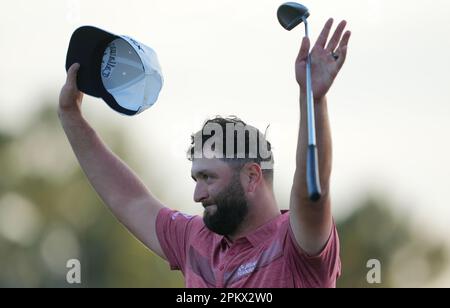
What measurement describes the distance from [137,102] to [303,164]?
5.48ft

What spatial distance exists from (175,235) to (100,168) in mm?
761

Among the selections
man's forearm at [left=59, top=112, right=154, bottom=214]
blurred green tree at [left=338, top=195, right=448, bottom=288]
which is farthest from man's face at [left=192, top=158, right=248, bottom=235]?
blurred green tree at [left=338, top=195, right=448, bottom=288]

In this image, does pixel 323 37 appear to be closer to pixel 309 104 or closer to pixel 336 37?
pixel 336 37

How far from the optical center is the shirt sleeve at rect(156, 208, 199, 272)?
10.7 meters

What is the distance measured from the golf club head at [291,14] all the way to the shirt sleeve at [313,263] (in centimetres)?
131

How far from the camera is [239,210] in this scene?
406 inches

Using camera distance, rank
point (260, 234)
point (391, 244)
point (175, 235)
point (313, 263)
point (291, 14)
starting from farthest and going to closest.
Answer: point (391, 244)
point (175, 235)
point (260, 234)
point (291, 14)
point (313, 263)

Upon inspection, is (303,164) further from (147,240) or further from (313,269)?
(147,240)

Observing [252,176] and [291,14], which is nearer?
[291,14]

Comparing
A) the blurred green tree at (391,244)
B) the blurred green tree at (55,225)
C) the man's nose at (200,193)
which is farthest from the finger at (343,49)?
the blurred green tree at (391,244)

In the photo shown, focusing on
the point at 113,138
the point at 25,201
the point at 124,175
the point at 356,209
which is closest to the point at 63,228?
the point at 25,201

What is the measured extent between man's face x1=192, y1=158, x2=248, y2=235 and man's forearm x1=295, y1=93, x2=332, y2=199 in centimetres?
82

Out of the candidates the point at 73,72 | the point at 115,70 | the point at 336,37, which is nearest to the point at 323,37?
the point at 336,37

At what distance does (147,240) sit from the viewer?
10.9 metres
